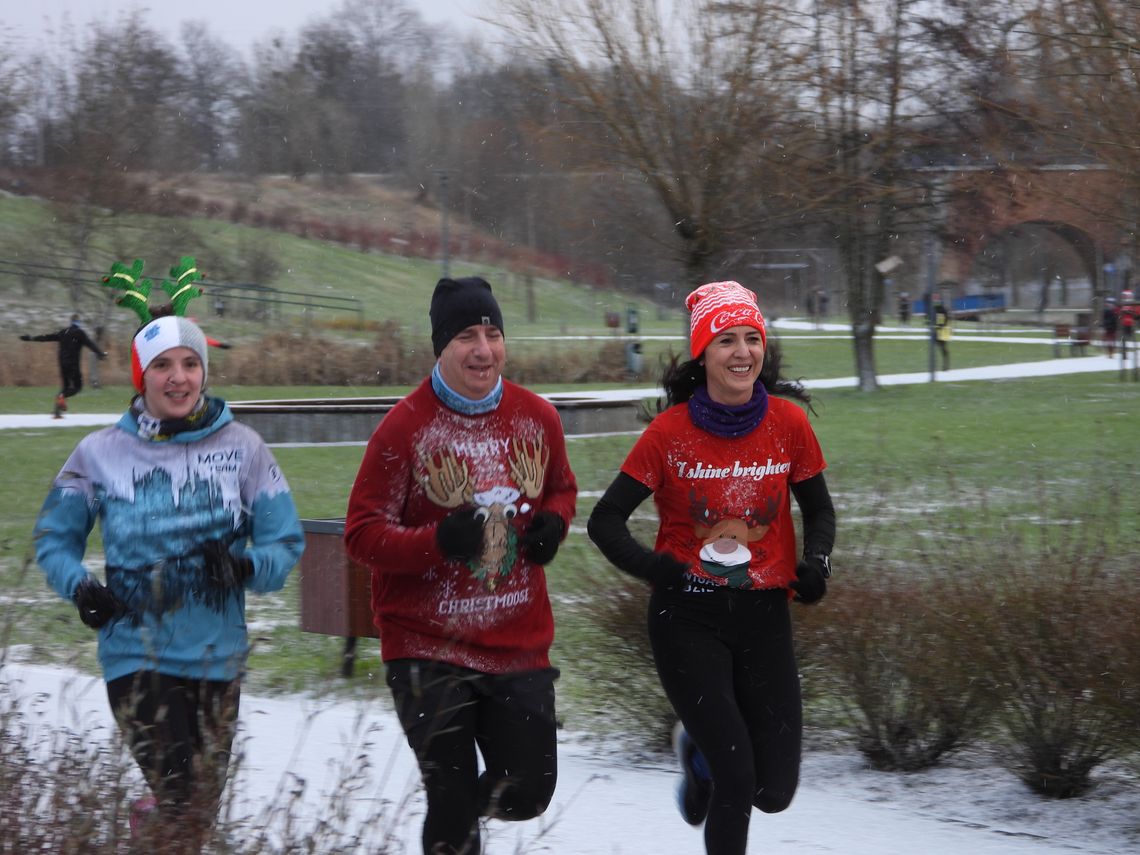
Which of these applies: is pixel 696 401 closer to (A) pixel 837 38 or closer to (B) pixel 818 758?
(B) pixel 818 758

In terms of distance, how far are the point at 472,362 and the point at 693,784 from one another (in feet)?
4.66

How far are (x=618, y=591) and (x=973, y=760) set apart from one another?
1413 mm

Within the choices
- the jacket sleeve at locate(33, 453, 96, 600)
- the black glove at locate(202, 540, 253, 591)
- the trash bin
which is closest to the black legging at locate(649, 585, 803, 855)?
the black glove at locate(202, 540, 253, 591)

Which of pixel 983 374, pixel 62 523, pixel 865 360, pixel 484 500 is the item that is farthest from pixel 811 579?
pixel 983 374

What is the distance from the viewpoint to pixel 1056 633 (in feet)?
16.1

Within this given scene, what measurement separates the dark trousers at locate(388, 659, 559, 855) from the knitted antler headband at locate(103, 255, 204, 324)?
139cm

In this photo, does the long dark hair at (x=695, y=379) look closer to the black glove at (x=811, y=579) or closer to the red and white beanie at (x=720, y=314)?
the red and white beanie at (x=720, y=314)

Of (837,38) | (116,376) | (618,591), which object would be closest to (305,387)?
(116,376)

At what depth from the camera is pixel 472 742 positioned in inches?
150

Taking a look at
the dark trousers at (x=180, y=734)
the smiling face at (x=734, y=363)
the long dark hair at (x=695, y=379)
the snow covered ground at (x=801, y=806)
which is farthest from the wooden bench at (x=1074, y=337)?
the dark trousers at (x=180, y=734)

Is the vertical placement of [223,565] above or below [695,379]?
below

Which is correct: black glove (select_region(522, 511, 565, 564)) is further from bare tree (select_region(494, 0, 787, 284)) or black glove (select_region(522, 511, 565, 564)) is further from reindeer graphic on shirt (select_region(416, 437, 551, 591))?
bare tree (select_region(494, 0, 787, 284))

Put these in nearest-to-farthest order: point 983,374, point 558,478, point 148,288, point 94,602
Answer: point 94,602, point 558,478, point 148,288, point 983,374

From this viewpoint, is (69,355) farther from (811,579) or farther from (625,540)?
(811,579)
